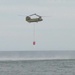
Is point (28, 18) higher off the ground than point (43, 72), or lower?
higher

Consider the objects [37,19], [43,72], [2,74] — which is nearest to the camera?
[37,19]

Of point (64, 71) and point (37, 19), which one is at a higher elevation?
point (37, 19)

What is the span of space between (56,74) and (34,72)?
301 inches

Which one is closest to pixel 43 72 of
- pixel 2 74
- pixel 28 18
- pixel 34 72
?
pixel 34 72

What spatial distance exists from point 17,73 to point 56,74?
8.69 metres

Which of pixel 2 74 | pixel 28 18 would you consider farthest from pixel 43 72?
pixel 28 18

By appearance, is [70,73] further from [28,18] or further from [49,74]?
[28,18]

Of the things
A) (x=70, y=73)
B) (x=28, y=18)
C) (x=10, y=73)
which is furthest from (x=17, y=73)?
(x=28, y=18)

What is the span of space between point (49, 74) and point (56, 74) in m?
1.64

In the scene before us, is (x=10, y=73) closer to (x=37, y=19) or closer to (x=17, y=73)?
(x=17, y=73)

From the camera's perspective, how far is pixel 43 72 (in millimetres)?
128625

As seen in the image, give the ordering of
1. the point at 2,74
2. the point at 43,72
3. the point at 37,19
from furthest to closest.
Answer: the point at 43,72
the point at 2,74
the point at 37,19

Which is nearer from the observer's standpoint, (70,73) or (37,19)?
(37,19)

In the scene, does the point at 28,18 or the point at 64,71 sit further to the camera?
the point at 64,71
